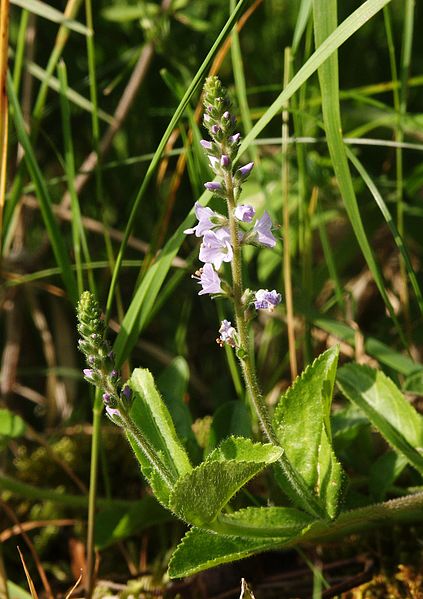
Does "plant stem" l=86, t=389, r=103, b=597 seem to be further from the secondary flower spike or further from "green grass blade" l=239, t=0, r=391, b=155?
"green grass blade" l=239, t=0, r=391, b=155

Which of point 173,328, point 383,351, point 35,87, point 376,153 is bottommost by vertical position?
point 383,351

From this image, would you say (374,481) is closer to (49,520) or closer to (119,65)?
(49,520)

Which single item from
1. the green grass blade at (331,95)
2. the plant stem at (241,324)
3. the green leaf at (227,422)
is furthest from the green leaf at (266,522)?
the green grass blade at (331,95)

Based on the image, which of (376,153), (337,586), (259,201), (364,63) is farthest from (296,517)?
(364,63)

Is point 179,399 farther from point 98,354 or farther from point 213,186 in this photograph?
point 213,186

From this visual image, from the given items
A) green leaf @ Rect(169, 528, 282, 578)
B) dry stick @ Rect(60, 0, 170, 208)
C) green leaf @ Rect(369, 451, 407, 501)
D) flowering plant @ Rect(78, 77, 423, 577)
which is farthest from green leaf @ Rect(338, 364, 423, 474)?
dry stick @ Rect(60, 0, 170, 208)
